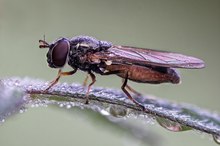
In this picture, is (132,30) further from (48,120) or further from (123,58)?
(123,58)

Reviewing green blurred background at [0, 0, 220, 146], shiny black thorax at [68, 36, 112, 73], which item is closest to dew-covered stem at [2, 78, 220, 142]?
green blurred background at [0, 0, 220, 146]

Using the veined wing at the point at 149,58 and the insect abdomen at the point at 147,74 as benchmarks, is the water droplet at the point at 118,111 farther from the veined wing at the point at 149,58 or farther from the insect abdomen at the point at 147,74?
the insect abdomen at the point at 147,74

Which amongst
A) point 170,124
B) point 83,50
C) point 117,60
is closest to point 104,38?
point 83,50

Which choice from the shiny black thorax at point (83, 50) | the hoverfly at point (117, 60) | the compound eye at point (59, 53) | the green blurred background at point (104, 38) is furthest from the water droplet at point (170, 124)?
the shiny black thorax at point (83, 50)

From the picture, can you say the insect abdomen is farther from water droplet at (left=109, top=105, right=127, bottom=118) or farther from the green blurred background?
water droplet at (left=109, top=105, right=127, bottom=118)

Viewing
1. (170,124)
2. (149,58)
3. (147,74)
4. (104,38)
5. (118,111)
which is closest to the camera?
(170,124)

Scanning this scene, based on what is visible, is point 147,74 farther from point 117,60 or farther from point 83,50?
point 83,50
